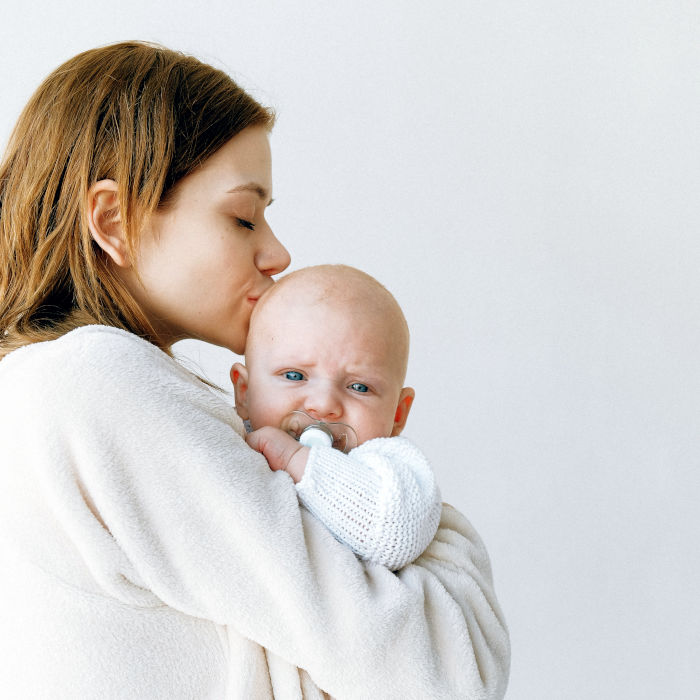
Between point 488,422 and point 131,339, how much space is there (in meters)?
1.93

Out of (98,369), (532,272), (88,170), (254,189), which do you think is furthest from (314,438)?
(532,272)

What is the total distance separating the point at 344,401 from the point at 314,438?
11cm

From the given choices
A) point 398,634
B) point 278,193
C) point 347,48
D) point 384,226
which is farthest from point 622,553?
point 398,634

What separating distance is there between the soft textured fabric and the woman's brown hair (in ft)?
0.98

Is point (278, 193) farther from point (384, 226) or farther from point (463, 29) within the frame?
point (463, 29)

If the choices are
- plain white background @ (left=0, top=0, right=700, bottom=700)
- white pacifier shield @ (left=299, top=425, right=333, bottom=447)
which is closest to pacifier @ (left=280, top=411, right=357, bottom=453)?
white pacifier shield @ (left=299, top=425, right=333, bottom=447)

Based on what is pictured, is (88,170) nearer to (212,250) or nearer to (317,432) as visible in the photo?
(212,250)

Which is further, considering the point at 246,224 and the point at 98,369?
the point at 246,224

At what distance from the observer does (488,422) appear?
318cm

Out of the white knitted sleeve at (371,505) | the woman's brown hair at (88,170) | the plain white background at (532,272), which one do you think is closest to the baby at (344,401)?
the white knitted sleeve at (371,505)

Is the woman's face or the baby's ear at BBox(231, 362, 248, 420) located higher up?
the woman's face

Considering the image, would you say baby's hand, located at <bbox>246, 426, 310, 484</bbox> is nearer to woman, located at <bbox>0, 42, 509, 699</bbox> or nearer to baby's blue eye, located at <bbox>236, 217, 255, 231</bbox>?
woman, located at <bbox>0, 42, 509, 699</bbox>

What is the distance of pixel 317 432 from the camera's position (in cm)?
153

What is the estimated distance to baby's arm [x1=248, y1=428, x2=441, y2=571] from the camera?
1.36 meters
